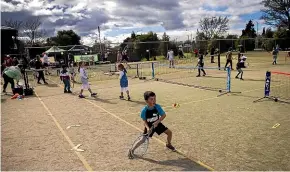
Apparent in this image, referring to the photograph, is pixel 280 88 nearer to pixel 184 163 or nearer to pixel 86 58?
pixel 184 163

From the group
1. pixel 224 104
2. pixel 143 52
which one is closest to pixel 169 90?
pixel 224 104

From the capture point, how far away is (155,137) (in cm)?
741

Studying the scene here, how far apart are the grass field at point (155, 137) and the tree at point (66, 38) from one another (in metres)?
51.4

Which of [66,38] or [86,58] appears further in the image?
[66,38]

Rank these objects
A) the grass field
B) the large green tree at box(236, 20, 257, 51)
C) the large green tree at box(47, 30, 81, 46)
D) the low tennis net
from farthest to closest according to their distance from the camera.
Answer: the large green tree at box(47, 30, 81, 46) → the large green tree at box(236, 20, 257, 51) → the low tennis net → the grass field

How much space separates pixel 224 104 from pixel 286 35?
47019 mm

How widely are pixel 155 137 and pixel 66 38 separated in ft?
193

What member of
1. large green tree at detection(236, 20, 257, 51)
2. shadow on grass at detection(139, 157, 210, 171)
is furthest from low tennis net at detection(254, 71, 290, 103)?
large green tree at detection(236, 20, 257, 51)

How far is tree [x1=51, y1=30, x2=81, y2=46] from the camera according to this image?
61562 millimetres

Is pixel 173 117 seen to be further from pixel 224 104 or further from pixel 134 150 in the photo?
pixel 134 150

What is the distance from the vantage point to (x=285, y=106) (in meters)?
10.3

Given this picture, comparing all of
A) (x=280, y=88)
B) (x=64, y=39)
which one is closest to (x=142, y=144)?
(x=280, y=88)

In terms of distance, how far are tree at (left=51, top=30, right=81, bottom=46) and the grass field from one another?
5135 centimetres

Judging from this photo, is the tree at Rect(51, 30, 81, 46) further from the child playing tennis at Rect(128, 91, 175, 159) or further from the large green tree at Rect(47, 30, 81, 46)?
the child playing tennis at Rect(128, 91, 175, 159)
